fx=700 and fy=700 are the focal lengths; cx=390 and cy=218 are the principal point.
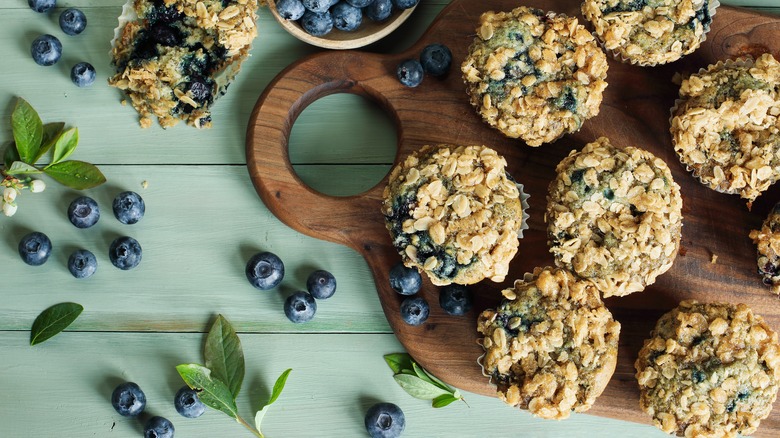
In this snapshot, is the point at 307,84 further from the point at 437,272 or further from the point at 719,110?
the point at 719,110

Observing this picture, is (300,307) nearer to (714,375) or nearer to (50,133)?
(50,133)

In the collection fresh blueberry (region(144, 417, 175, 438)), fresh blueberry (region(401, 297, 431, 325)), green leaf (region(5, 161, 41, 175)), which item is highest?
green leaf (region(5, 161, 41, 175))

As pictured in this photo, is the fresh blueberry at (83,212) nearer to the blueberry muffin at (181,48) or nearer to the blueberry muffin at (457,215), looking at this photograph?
the blueberry muffin at (181,48)

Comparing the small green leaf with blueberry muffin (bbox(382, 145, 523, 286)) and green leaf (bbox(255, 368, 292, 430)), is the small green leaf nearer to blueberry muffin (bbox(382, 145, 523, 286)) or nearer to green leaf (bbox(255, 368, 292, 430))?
green leaf (bbox(255, 368, 292, 430))

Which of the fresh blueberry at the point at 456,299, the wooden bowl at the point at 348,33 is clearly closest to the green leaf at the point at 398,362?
the fresh blueberry at the point at 456,299

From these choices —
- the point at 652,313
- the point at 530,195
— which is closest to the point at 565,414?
the point at 652,313

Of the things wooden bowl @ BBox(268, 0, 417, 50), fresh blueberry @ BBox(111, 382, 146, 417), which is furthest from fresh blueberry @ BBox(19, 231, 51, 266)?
wooden bowl @ BBox(268, 0, 417, 50)
